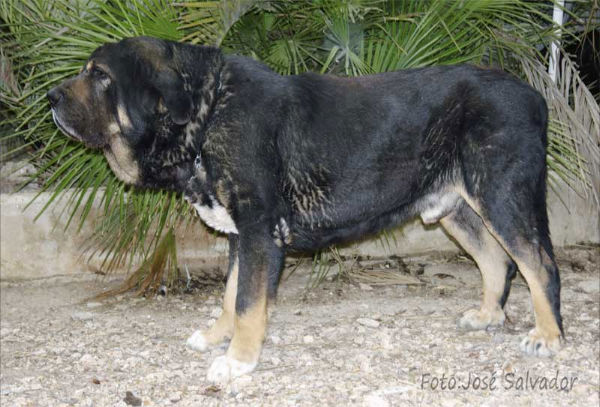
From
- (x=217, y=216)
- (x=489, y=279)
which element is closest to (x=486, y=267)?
(x=489, y=279)

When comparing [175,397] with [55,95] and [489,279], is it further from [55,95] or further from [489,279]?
[489,279]

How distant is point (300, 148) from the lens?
419 centimetres

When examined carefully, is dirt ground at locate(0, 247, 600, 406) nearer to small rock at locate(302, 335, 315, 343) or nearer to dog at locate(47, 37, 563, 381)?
small rock at locate(302, 335, 315, 343)

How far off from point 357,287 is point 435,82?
1.99m

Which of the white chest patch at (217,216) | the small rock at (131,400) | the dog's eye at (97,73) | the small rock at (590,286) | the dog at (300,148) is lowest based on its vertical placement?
the small rock at (131,400)

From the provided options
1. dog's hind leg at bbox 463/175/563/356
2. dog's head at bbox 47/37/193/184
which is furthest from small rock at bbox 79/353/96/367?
dog's hind leg at bbox 463/175/563/356

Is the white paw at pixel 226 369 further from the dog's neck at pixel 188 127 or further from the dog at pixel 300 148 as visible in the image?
the dog's neck at pixel 188 127

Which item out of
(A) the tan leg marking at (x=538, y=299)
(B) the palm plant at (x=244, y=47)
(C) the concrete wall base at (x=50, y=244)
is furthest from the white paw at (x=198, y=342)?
(A) the tan leg marking at (x=538, y=299)

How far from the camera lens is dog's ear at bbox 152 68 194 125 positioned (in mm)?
3988

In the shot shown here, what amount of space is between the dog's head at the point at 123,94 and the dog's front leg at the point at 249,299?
2.52 feet

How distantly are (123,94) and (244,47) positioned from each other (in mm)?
1722

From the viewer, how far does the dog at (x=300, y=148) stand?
4.00 meters

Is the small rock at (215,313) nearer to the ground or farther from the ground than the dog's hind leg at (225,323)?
nearer to the ground

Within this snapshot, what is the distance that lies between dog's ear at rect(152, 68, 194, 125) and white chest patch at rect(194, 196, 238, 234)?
488 millimetres
